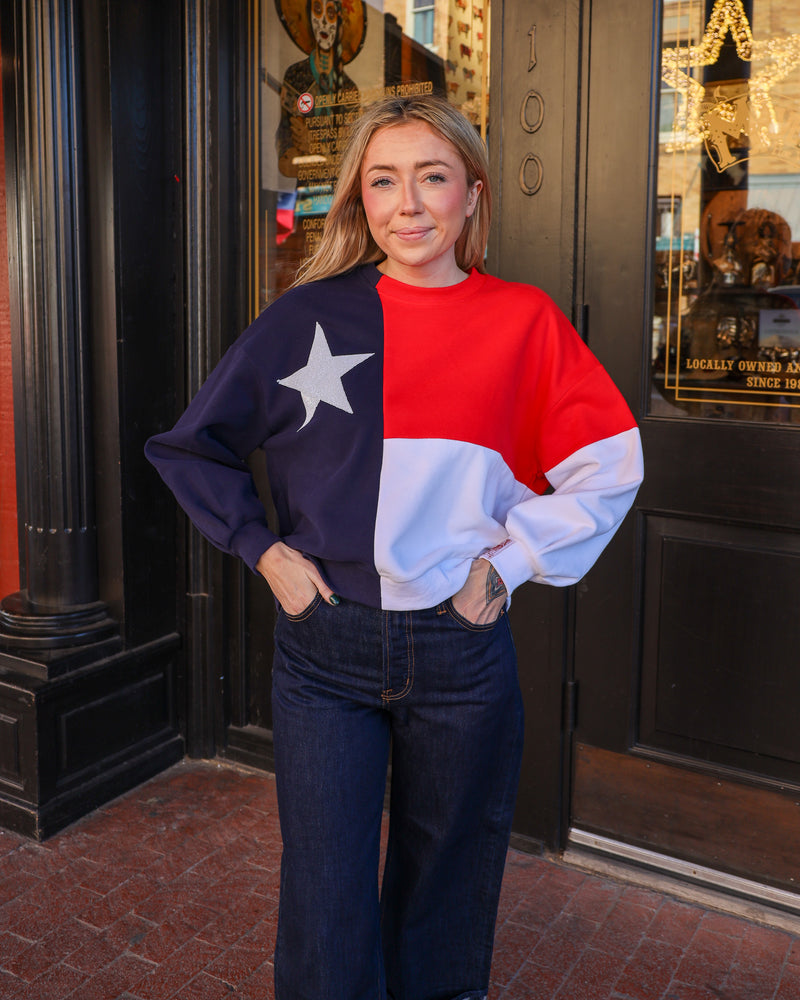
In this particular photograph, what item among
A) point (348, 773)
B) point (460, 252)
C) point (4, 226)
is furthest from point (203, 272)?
point (348, 773)

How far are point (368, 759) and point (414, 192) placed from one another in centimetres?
Answer: 106

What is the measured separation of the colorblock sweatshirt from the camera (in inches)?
70.6

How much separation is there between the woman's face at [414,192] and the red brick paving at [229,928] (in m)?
1.82

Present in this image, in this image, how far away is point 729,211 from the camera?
2.67 metres

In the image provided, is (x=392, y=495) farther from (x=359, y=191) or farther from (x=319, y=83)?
(x=319, y=83)

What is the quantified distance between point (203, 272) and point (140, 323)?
29 centimetres

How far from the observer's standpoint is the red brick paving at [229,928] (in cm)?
247

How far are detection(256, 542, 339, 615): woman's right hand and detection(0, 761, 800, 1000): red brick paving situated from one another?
1194 mm

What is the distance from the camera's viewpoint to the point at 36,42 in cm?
311

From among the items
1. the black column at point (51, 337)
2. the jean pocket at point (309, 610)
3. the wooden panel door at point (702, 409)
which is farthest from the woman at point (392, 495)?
the black column at point (51, 337)

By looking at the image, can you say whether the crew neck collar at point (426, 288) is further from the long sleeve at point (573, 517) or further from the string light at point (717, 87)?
the string light at point (717, 87)

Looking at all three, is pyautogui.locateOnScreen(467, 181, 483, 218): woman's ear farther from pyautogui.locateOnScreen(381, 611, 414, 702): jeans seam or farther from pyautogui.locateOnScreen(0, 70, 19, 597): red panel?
pyautogui.locateOnScreen(0, 70, 19, 597): red panel

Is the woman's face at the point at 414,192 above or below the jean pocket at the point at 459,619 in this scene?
above

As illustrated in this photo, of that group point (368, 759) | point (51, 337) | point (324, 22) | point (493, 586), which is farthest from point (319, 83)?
point (368, 759)
